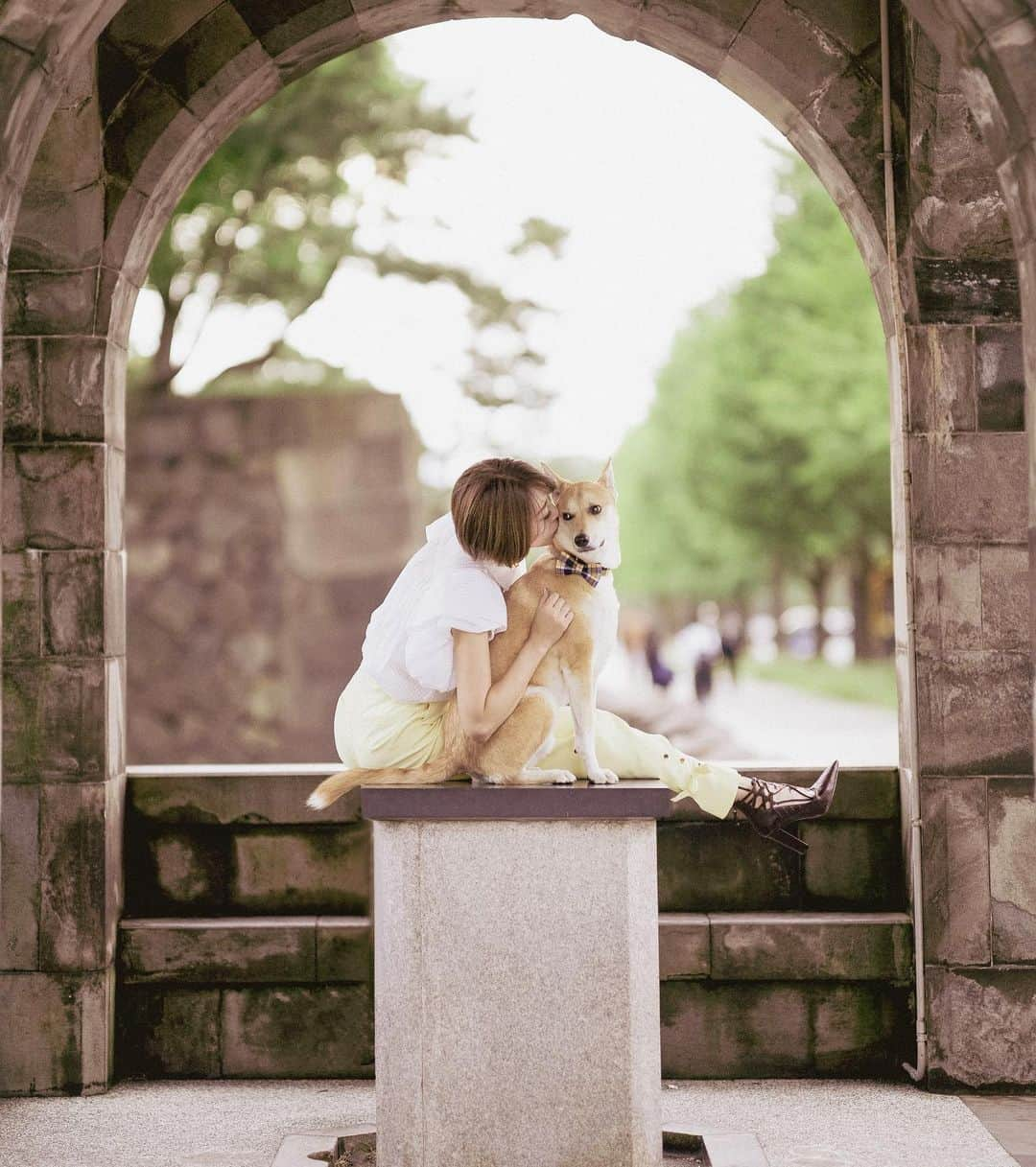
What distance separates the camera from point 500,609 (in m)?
4.80

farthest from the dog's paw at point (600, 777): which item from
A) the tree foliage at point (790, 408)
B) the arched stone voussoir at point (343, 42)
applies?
the tree foliage at point (790, 408)

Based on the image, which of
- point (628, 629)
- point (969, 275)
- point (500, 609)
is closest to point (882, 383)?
point (628, 629)

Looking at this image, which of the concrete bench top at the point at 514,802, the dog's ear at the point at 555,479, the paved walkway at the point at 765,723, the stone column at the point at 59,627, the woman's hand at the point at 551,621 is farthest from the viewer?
the paved walkway at the point at 765,723

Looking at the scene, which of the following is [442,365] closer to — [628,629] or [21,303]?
[21,303]

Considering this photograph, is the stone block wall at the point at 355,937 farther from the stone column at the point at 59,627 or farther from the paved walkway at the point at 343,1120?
the stone column at the point at 59,627

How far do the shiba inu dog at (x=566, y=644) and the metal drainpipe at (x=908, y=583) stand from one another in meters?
1.88

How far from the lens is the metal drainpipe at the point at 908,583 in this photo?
611 cm

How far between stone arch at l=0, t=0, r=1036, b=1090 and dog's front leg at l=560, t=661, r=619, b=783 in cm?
197

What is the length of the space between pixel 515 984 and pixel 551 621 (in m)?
1.17

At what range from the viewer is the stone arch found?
620cm

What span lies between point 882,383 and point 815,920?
27387 millimetres

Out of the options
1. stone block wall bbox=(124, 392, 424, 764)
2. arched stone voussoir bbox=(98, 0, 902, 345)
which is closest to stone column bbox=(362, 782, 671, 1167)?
arched stone voussoir bbox=(98, 0, 902, 345)

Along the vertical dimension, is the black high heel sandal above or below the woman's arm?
below

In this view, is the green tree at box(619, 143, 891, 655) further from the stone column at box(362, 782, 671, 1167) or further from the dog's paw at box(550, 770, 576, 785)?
the stone column at box(362, 782, 671, 1167)
